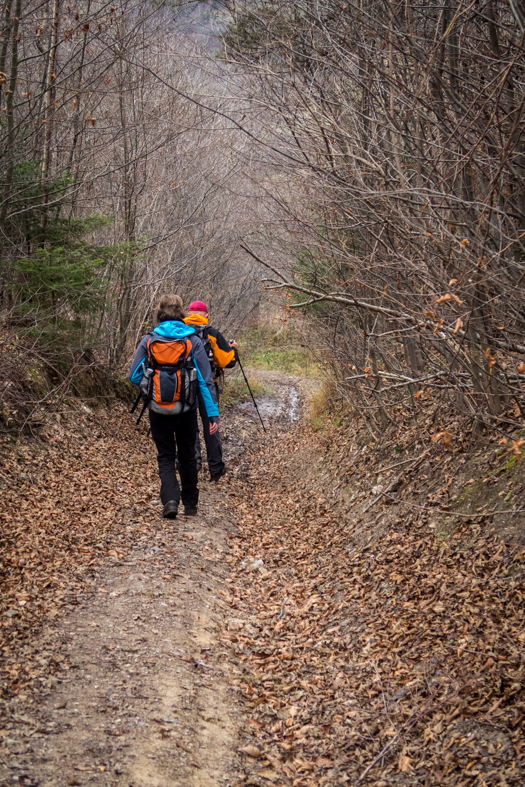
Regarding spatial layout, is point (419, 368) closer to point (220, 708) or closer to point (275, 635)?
point (275, 635)

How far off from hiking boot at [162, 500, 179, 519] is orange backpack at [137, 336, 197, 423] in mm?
1095

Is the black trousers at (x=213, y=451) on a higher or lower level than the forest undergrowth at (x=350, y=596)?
lower

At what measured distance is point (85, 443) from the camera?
9.54m

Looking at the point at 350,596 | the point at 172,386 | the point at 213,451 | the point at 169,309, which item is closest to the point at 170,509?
the point at 172,386

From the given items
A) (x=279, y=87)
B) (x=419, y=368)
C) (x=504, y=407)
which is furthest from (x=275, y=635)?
(x=279, y=87)

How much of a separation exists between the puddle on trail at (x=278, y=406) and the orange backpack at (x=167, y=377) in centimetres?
1139

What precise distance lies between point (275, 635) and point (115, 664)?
1404 millimetres

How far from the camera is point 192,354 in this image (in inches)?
274

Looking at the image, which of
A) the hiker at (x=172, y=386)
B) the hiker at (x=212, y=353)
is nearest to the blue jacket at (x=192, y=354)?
the hiker at (x=172, y=386)

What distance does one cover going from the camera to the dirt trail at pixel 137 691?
10.1 feet

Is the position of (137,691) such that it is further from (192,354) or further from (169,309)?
(169,309)

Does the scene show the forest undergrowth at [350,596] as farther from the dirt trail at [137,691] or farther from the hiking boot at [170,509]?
the hiking boot at [170,509]

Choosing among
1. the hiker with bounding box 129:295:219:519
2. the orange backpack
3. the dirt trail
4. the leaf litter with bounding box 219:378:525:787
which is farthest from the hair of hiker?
the leaf litter with bounding box 219:378:525:787

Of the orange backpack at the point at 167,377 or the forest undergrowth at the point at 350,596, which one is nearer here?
the forest undergrowth at the point at 350,596
